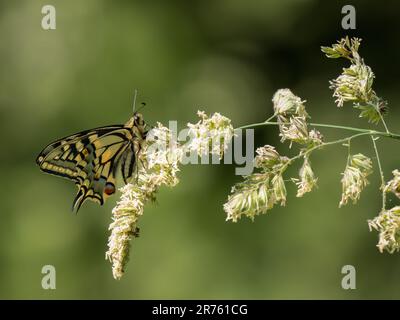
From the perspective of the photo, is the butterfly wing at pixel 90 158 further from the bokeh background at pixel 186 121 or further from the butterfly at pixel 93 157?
the bokeh background at pixel 186 121

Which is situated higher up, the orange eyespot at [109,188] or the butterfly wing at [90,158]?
the butterfly wing at [90,158]

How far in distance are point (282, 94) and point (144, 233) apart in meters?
4.73

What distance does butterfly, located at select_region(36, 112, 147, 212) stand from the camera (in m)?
3.05

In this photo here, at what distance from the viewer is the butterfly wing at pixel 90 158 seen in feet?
10.1

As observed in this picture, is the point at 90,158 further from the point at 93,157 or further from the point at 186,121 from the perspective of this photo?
the point at 186,121

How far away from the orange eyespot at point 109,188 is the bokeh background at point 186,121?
12.0 ft

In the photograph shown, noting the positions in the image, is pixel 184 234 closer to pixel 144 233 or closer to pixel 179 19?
pixel 144 233

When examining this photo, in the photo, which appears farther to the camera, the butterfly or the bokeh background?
the bokeh background

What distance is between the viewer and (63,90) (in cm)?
757

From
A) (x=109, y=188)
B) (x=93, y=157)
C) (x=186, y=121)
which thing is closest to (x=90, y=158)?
(x=93, y=157)

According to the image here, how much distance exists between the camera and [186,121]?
6895 millimetres

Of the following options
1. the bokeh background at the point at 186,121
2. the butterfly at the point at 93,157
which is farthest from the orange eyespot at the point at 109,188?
the bokeh background at the point at 186,121

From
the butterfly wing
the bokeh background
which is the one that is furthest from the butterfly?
the bokeh background

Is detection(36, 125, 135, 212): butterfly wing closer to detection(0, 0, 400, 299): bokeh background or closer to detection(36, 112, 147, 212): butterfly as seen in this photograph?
detection(36, 112, 147, 212): butterfly
